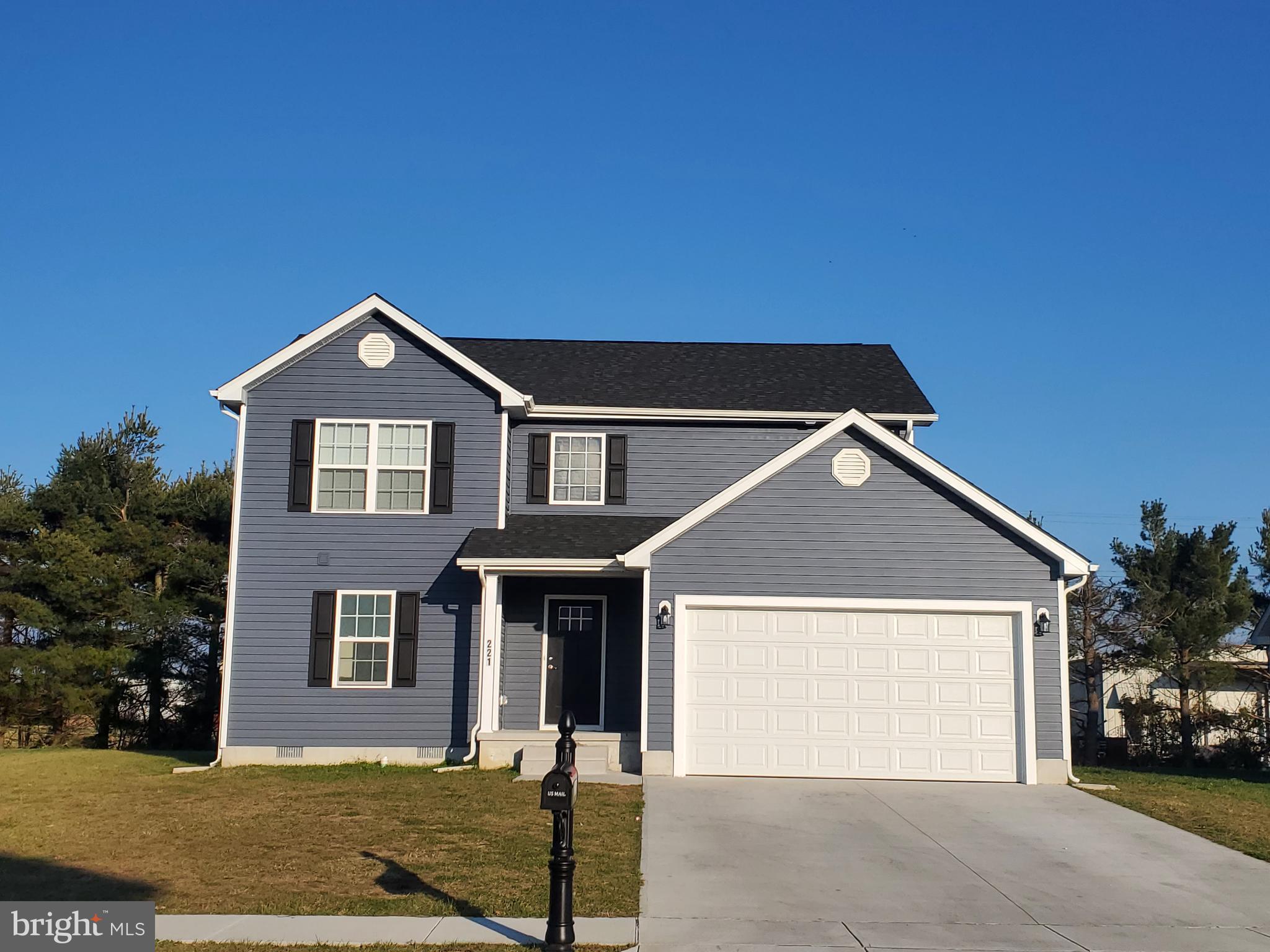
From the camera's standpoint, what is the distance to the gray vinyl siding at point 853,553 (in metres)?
14.7

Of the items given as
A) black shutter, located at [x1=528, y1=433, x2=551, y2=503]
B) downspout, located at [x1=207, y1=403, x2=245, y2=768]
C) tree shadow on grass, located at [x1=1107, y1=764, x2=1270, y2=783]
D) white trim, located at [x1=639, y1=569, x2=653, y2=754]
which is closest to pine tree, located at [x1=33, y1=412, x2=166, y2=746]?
downspout, located at [x1=207, y1=403, x2=245, y2=768]

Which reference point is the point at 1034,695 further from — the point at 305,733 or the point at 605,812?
the point at 305,733

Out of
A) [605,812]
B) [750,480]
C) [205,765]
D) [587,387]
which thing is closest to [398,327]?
[587,387]

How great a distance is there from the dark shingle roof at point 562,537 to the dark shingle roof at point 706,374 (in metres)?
2.01

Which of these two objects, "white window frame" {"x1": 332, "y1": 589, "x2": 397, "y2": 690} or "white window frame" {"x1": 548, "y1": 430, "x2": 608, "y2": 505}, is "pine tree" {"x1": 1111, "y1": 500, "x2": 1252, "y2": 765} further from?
"white window frame" {"x1": 332, "y1": 589, "x2": 397, "y2": 690}

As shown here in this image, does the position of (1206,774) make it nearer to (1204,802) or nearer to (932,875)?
(1204,802)

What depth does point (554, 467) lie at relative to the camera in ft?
59.1

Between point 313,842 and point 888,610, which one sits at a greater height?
point 888,610

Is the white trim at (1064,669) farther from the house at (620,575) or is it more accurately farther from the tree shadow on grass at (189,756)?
→ the tree shadow on grass at (189,756)

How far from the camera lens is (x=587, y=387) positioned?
18562 mm

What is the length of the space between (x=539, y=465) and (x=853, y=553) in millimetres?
5755

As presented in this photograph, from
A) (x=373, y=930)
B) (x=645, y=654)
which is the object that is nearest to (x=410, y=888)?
(x=373, y=930)

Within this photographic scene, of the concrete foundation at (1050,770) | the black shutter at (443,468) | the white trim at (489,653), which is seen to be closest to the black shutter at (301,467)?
the black shutter at (443,468)

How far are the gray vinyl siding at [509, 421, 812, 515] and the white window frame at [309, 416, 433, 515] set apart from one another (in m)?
1.65
